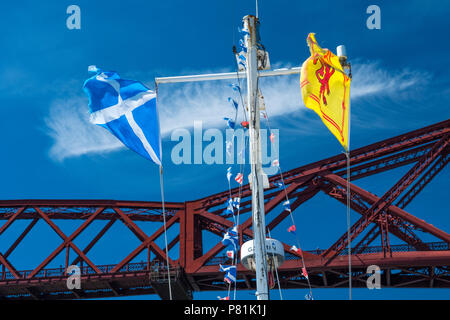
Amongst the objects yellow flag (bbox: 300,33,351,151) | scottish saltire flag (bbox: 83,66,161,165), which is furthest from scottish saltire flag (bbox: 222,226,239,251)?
yellow flag (bbox: 300,33,351,151)

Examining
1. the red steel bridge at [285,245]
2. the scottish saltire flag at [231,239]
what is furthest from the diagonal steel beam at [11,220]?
the scottish saltire flag at [231,239]

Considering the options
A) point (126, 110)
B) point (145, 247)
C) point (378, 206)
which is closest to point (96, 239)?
point (145, 247)

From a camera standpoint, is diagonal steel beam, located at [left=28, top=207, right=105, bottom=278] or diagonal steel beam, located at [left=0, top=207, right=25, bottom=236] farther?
diagonal steel beam, located at [left=0, top=207, right=25, bottom=236]

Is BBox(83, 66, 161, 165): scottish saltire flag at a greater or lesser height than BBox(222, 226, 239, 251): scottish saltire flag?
greater

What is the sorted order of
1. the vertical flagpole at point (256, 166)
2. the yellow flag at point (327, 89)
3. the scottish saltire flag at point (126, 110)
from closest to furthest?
the vertical flagpole at point (256, 166), the yellow flag at point (327, 89), the scottish saltire flag at point (126, 110)

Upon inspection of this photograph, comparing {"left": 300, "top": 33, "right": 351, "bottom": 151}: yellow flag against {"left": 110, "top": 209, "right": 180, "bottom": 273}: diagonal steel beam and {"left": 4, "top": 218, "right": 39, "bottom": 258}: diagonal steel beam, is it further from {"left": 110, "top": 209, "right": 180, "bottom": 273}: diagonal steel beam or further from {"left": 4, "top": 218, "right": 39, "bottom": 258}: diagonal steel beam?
{"left": 4, "top": 218, "right": 39, "bottom": 258}: diagonal steel beam

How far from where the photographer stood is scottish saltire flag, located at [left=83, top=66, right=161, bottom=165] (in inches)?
787

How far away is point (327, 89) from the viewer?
18969 mm

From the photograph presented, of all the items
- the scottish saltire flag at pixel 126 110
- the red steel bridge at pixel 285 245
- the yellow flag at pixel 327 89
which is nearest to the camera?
the yellow flag at pixel 327 89

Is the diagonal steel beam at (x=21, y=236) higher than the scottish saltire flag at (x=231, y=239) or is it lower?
higher

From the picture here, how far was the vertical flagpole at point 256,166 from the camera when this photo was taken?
16016mm

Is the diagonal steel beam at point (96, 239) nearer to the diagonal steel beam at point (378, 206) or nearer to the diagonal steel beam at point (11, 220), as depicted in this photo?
the diagonal steel beam at point (11, 220)

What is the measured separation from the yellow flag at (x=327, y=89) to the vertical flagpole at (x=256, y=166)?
1353 millimetres

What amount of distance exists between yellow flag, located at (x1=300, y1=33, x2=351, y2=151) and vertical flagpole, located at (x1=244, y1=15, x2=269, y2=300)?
1.35 metres
